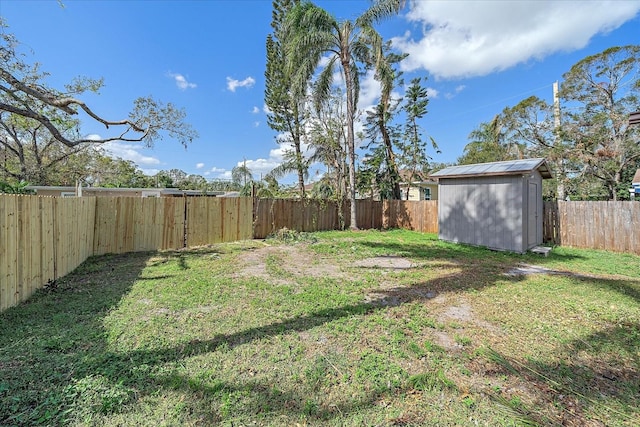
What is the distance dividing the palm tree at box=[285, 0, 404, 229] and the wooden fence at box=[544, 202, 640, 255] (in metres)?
6.64

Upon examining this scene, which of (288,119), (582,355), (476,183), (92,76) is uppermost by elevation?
(288,119)

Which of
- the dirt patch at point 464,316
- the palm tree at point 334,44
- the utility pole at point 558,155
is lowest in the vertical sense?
the dirt patch at point 464,316

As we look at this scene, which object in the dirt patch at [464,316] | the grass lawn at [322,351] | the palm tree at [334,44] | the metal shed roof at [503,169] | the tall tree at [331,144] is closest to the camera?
the grass lawn at [322,351]

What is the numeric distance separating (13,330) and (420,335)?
4.02m

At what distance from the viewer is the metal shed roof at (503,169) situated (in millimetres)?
7363

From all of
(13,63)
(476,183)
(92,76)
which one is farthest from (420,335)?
(92,76)

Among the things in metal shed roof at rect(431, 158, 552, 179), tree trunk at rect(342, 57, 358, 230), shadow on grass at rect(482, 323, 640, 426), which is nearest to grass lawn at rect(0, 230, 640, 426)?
shadow on grass at rect(482, 323, 640, 426)

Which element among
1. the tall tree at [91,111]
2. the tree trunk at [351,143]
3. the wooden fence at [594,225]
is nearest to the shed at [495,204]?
the wooden fence at [594,225]

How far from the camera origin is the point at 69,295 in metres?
3.86

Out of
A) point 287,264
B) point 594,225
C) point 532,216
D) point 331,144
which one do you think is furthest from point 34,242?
point 594,225

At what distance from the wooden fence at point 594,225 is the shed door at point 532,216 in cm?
83

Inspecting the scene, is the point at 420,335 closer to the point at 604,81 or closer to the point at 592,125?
the point at 592,125

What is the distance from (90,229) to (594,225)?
42.1ft

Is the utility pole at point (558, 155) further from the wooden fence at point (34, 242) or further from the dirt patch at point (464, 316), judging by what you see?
the wooden fence at point (34, 242)
